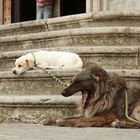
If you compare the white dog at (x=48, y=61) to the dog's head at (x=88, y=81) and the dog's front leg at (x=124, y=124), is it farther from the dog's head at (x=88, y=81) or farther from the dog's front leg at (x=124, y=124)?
the dog's front leg at (x=124, y=124)

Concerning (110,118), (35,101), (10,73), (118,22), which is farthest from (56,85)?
(118,22)

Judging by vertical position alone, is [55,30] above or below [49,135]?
above

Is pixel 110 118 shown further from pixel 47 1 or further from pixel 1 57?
pixel 47 1

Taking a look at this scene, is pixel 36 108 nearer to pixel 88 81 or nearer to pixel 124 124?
pixel 88 81

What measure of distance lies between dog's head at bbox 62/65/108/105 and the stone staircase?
2.40ft

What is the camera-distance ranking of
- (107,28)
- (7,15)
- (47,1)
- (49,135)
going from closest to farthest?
1. (49,135)
2. (107,28)
3. (47,1)
4. (7,15)

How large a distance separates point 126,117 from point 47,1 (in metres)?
8.45

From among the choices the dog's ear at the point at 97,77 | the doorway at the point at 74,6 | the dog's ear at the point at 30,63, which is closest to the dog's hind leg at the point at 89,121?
the dog's ear at the point at 97,77

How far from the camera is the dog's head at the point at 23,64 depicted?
843cm

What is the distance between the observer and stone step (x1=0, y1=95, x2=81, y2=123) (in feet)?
24.8

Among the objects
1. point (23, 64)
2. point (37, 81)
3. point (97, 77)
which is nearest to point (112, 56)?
point (37, 81)

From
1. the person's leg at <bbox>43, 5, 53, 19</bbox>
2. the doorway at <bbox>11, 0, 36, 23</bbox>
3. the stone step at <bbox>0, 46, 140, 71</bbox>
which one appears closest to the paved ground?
the stone step at <bbox>0, 46, 140, 71</bbox>

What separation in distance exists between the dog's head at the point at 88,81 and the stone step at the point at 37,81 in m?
1.09

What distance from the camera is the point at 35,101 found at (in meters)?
7.77
